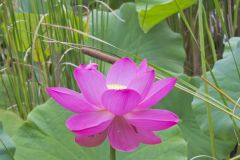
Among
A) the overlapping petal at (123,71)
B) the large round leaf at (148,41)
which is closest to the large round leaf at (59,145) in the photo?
the overlapping petal at (123,71)

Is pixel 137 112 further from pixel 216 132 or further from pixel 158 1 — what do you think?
pixel 158 1

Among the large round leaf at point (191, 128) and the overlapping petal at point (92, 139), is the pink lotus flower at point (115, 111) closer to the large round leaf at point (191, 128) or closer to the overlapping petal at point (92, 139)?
the overlapping petal at point (92, 139)

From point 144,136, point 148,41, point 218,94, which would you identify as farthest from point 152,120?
point 148,41

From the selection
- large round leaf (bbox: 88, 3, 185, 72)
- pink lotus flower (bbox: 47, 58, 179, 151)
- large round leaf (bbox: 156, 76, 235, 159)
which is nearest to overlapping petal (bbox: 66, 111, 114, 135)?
pink lotus flower (bbox: 47, 58, 179, 151)

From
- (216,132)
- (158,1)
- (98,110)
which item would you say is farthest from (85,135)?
(158,1)

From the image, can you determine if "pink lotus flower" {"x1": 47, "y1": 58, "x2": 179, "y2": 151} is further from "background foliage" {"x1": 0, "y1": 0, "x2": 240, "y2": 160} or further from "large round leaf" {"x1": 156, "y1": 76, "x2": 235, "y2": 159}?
"large round leaf" {"x1": 156, "y1": 76, "x2": 235, "y2": 159}

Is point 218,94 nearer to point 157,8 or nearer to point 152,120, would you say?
point 157,8
